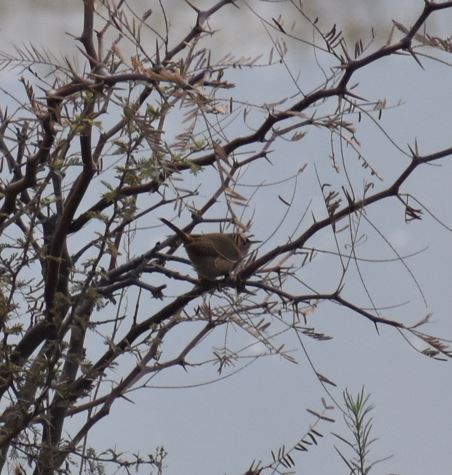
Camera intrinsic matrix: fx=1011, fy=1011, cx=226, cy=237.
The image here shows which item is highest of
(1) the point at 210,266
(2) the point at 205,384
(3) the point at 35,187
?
(1) the point at 210,266

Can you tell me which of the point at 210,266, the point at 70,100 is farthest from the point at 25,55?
the point at 210,266

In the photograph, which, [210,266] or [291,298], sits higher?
[210,266]

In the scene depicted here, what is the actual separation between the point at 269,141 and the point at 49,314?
675 mm

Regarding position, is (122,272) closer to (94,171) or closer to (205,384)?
(205,384)

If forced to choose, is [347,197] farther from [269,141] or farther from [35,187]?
[35,187]

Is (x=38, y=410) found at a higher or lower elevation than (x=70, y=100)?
lower

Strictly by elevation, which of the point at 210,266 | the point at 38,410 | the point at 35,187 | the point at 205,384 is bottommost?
the point at 38,410

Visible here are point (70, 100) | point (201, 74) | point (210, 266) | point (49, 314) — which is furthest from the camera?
point (210, 266)

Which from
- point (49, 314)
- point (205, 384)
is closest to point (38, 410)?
point (49, 314)

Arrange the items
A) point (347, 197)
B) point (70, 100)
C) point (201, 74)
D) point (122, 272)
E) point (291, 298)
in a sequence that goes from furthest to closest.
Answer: point (122, 272) → point (291, 298) → point (70, 100) → point (347, 197) → point (201, 74)

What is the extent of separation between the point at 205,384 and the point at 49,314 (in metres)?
0.39

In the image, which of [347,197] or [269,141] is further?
[269,141]

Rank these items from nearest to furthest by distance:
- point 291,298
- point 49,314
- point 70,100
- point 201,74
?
1. point 201,74
2. point 70,100
3. point 291,298
4. point 49,314

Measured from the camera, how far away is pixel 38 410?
203 centimetres
